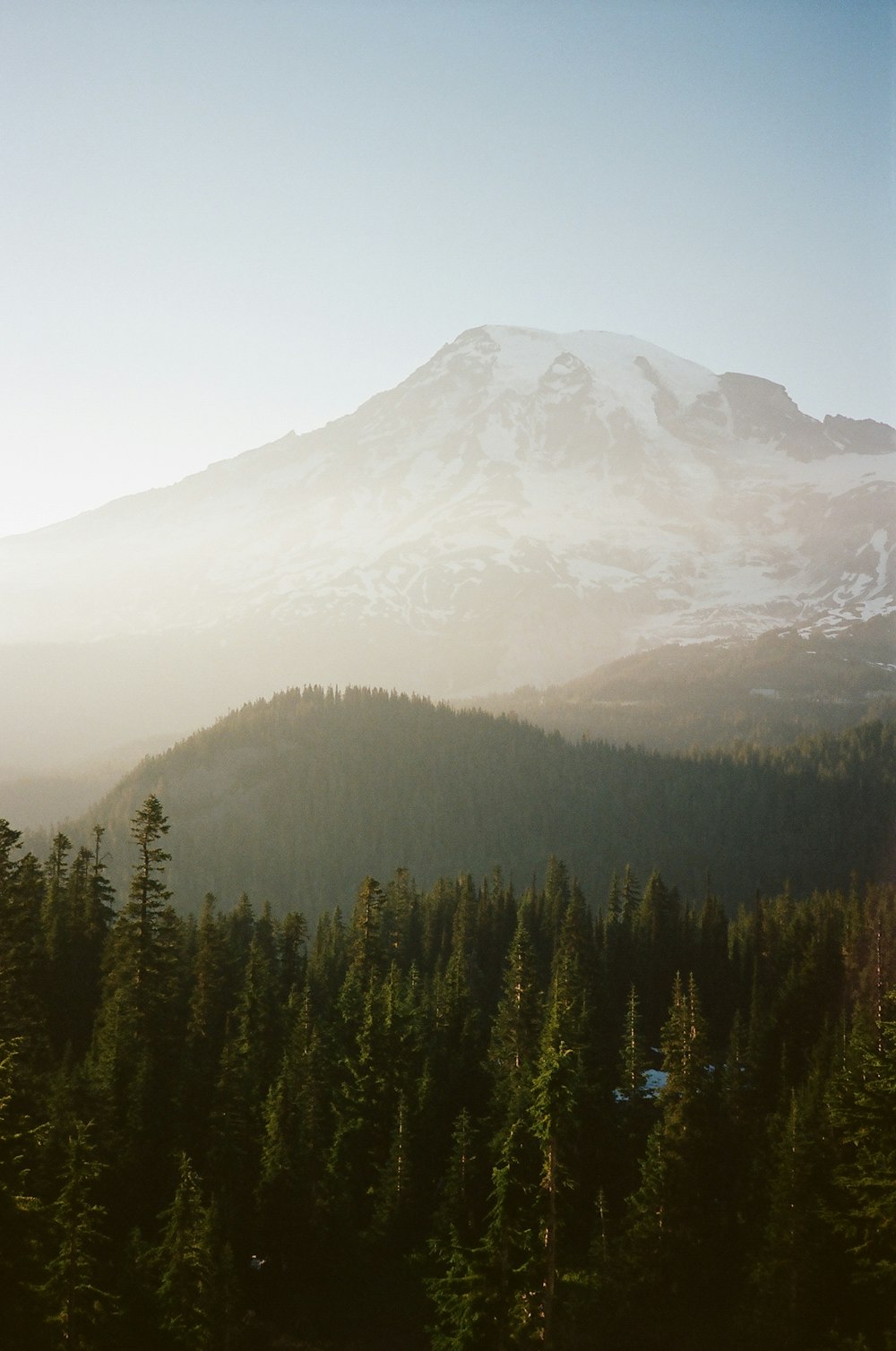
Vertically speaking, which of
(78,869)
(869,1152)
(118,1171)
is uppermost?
(78,869)

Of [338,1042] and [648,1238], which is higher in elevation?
[338,1042]

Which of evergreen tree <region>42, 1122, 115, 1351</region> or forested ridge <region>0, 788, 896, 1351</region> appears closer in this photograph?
evergreen tree <region>42, 1122, 115, 1351</region>

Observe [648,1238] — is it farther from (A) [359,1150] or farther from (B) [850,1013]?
(B) [850,1013]

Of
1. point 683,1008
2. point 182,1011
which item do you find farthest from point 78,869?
point 683,1008

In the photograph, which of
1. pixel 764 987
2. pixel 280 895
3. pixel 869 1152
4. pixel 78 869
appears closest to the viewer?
pixel 869 1152

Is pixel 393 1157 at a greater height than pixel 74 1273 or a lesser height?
lesser

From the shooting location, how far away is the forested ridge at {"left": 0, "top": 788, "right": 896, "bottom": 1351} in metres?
35.3

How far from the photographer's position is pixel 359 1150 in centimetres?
5566

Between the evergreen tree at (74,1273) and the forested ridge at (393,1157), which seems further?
the forested ridge at (393,1157)

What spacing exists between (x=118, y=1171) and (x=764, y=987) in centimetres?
6071

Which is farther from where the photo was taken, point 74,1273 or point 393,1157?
point 393,1157

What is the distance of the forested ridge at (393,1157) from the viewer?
35281 mm

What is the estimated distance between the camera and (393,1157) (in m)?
53.9

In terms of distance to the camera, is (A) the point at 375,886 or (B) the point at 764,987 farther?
(B) the point at 764,987
